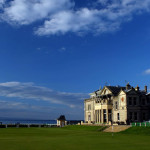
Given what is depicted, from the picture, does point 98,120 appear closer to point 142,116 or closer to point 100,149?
point 142,116

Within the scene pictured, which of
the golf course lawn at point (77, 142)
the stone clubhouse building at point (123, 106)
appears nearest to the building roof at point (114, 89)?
the stone clubhouse building at point (123, 106)

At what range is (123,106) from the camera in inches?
2547

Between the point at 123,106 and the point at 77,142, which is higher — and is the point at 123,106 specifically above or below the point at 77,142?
above

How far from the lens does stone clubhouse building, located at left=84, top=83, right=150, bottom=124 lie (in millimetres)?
63875

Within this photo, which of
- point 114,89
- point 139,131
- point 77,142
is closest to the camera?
point 77,142

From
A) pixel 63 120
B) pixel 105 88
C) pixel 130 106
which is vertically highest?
pixel 105 88

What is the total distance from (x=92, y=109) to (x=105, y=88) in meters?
10.4

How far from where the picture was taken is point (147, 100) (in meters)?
66.1

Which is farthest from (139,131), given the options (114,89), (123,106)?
(114,89)

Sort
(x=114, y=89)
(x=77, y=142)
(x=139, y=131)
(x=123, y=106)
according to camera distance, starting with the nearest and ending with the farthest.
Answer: (x=77, y=142) → (x=139, y=131) → (x=123, y=106) → (x=114, y=89)

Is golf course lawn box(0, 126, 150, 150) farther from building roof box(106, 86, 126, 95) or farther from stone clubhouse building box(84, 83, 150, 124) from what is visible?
building roof box(106, 86, 126, 95)

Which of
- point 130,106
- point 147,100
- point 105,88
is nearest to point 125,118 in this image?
point 130,106

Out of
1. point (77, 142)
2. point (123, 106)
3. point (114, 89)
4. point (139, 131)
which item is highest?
point (114, 89)

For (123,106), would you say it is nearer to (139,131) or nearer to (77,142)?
(139,131)
